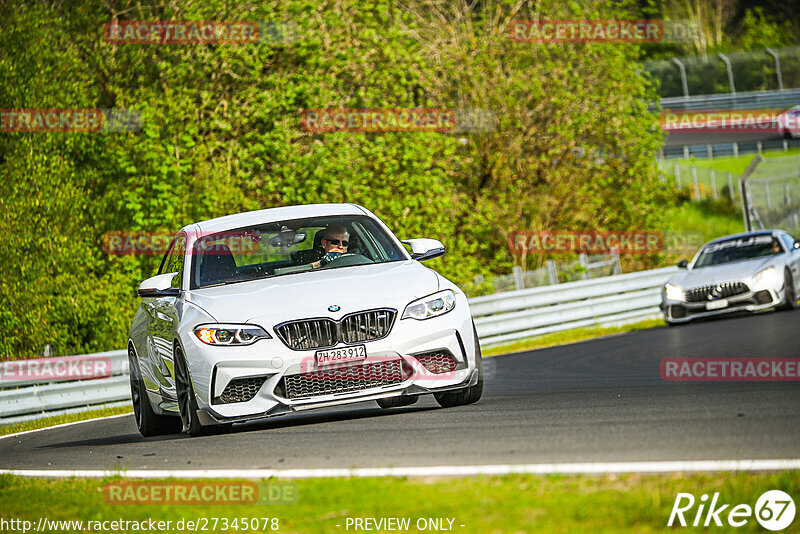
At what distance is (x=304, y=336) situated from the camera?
323 inches

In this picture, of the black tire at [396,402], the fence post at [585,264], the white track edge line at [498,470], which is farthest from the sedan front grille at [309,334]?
the fence post at [585,264]

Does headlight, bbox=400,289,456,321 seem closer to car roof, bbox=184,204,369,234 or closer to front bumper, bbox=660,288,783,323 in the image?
car roof, bbox=184,204,369,234

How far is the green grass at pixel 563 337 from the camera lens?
20281mm

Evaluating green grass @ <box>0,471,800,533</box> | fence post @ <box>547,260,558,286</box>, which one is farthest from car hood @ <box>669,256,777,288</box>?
green grass @ <box>0,471,800,533</box>

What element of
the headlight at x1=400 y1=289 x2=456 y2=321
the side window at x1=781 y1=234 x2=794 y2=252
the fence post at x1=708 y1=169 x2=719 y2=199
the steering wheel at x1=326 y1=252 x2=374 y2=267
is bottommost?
the fence post at x1=708 y1=169 x2=719 y2=199

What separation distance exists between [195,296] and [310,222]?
1.29 m

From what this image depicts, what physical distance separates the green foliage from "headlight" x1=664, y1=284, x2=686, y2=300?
822 centimetres

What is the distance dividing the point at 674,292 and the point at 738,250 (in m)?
1.66

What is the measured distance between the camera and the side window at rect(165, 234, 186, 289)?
31.3ft

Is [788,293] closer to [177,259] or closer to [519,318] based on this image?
[519,318]
